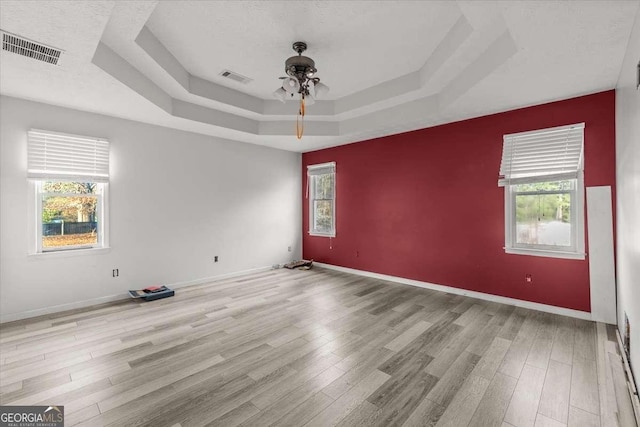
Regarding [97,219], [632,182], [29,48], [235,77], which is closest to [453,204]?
[632,182]

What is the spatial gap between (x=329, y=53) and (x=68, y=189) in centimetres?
394

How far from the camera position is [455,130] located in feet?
14.8

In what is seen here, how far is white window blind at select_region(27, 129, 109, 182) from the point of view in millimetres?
3637

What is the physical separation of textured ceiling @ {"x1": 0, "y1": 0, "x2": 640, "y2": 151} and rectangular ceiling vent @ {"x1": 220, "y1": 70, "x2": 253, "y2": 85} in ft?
0.31

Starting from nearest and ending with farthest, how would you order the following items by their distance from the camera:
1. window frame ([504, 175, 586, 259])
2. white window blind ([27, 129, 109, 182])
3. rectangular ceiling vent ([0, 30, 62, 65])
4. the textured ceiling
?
the textured ceiling
rectangular ceiling vent ([0, 30, 62, 65])
window frame ([504, 175, 586, 259])
white window blind ([27, 129, 109, 182])

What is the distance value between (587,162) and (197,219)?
18.8 ft

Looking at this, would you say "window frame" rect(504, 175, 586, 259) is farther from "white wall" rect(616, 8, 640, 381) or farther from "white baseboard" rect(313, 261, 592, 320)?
"white wall" rect(616, 8, 640, 381)

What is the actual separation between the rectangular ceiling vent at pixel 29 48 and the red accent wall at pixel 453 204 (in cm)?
457

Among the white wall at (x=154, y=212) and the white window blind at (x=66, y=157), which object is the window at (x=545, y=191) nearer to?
the white wall at (x=154, y=212)

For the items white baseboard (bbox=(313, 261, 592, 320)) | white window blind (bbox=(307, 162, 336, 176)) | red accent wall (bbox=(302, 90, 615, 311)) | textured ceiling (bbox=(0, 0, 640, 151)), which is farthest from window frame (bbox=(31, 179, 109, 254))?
white baseboard (bbox=(313, 261, 592, 320))

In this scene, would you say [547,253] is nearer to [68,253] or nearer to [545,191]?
[545,191]

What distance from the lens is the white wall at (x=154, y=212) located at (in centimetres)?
354

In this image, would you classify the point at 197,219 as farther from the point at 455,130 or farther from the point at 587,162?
the point at 587,162

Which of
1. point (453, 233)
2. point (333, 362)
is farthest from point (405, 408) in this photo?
point (453, 233)
